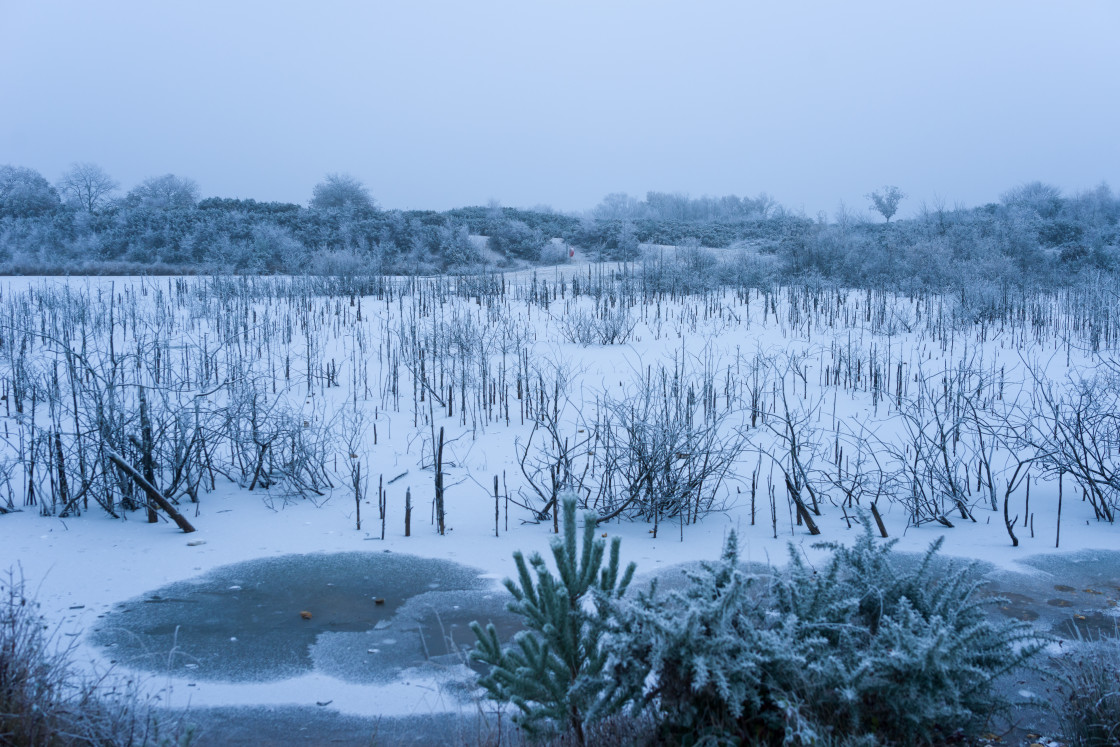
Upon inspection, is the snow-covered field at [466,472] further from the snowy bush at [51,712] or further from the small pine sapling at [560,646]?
the small pine sapling at [560,646]

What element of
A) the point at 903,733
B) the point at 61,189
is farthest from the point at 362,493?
the point at 61,189

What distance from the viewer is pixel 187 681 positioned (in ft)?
11.3

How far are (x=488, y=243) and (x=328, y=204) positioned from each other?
775 inches

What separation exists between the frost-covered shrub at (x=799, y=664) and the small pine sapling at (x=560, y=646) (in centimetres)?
10

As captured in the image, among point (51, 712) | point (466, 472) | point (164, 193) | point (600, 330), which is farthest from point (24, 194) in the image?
point (51, 712)

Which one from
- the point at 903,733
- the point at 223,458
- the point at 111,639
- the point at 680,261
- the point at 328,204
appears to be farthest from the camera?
the point at 328,204

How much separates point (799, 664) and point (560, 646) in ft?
2.68

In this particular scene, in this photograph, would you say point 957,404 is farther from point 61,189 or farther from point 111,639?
point 61,189

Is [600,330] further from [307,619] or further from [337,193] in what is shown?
[337,193]

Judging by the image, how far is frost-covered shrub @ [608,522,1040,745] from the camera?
7.95 feet

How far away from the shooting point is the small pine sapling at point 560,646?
261 centimetres

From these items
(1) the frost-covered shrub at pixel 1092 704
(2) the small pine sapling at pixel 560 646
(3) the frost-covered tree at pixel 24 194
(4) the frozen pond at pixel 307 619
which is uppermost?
(3) the frost-covered tree at pixel 24 194

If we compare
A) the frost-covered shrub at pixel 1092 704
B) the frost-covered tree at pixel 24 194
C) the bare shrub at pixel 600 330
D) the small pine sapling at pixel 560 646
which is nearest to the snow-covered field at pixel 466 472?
the small pine sapling at pixel 560 646

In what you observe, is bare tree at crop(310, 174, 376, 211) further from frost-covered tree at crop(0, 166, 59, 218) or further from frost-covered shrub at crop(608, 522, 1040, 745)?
frost-covered shrub at crop(608, 522, 1040, 745)
